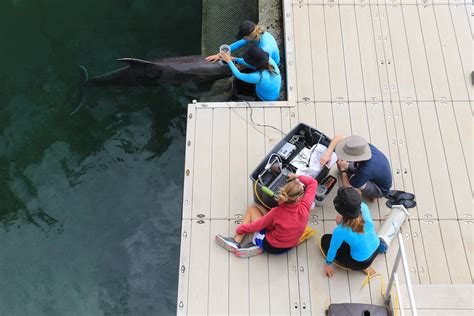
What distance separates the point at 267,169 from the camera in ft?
16.5

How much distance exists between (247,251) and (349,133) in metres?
2.04

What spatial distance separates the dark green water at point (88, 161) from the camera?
6.36 m

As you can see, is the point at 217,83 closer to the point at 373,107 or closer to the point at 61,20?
the point at 373,107

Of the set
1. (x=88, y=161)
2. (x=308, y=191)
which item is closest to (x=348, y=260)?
(x=308, y=191)

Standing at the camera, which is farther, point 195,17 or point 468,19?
point 195,17

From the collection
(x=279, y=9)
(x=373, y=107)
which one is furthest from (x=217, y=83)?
(x=373, y=107)

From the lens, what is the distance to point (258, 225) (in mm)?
4535

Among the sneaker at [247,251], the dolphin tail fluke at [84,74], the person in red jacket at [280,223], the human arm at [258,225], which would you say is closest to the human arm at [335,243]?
the person in red jacket at [280,223]

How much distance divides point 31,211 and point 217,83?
352cm

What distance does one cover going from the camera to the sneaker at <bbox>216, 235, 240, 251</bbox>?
15.9ft

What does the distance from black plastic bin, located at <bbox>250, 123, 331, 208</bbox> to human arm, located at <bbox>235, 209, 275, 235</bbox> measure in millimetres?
353

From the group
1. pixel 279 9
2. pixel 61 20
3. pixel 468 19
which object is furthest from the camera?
pixel 61 20

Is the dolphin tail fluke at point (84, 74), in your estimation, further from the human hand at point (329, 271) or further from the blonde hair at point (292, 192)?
the human hand at point (329, 271)

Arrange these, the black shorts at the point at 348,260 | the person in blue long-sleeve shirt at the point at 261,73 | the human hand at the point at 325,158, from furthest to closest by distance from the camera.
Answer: the person in blue long-sleeve shirt at the point at 261,73, the human hand at the point at 325,158, the black shorts at the point at 348,260
